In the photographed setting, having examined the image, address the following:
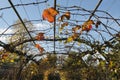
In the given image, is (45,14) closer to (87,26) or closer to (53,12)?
(53,12)

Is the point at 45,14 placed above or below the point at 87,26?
below

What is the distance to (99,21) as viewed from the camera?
13.5 ft

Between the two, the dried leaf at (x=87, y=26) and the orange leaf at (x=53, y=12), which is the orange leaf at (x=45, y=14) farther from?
the dried leaf at (x=87, y=26)

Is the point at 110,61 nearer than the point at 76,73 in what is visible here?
Yes

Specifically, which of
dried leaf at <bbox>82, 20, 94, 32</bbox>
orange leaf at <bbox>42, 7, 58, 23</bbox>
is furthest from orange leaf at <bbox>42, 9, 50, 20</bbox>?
dried leaf at <bbox>82, 20, 94, 32</bbox>

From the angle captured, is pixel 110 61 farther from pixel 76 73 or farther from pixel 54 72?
pixel 54 72

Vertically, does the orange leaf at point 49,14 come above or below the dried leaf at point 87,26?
below

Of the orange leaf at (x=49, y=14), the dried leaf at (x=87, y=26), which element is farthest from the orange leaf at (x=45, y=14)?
the dried leaf at (x=87, y=26)

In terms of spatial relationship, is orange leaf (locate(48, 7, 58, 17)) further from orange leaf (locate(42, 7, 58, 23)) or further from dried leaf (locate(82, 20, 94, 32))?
dried leaf (locate(82, 20, 94, 32))

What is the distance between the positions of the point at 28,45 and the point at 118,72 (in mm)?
5238

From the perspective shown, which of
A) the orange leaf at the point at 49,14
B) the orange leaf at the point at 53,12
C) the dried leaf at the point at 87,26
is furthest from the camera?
the dried leaf at the point at 87,26

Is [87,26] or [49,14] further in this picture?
[87,26]

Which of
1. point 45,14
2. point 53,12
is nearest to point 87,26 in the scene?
point 53,12

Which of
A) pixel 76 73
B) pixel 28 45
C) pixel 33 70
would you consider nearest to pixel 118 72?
pixel 28 45
